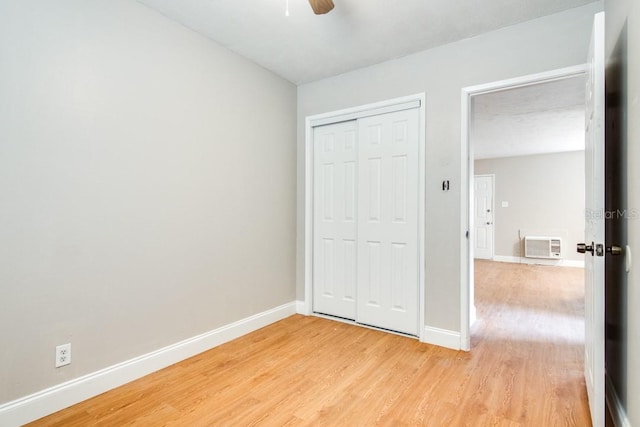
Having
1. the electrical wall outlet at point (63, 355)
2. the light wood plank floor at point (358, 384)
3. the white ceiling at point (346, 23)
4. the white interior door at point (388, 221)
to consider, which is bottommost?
the light wood plank floor at point (358, 384)

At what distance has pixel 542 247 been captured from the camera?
23.0 feet

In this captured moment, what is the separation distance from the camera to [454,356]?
2.52 metres

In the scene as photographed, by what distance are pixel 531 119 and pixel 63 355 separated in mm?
5705

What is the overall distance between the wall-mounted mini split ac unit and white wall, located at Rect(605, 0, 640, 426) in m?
6.38

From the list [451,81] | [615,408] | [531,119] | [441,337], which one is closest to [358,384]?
[441,337]

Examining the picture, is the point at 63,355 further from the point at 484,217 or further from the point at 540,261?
the point at 540,261

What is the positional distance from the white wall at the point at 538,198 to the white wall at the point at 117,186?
21.5 feet

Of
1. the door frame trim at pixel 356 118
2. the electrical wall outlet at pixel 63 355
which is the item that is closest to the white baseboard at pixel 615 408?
the door frame trim at pixel 356 118

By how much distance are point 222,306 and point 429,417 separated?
177 cm

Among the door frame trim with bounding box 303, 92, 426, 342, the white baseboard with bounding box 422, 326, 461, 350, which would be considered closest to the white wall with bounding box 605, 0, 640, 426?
the white baseboard with bounding box 422, 326, 461, 350

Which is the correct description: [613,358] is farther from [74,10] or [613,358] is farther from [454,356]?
[74,10]

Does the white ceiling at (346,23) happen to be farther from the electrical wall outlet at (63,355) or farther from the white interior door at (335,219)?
the electrical wall outlet at (63,355)

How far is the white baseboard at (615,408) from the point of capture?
4.89 ft

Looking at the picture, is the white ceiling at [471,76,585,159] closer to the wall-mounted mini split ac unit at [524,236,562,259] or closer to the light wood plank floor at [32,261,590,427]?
the wall-mounted mini split ac unit at [524,236,562,259]
